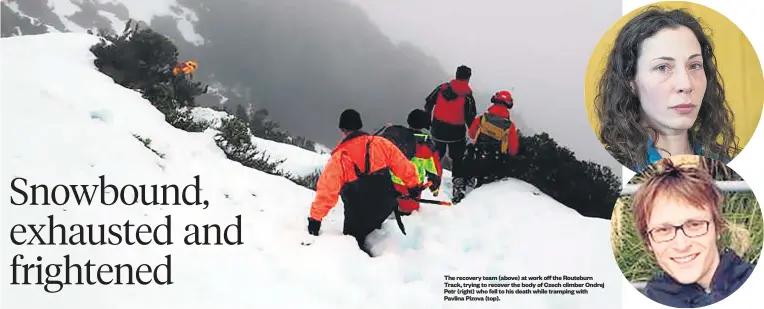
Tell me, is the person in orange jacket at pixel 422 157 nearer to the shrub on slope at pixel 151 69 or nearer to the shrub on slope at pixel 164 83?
the shrub on slope at pixel 164 83

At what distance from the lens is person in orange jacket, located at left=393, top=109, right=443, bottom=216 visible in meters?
3.55

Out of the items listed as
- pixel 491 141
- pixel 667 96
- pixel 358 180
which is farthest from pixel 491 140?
pixel 667 96

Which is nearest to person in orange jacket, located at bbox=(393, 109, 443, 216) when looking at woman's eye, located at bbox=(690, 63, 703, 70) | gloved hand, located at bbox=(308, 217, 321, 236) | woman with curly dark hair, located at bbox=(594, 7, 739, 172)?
gloved hand, located at bbox=(308, 217, 321, 236)

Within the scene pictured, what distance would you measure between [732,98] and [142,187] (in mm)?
3147

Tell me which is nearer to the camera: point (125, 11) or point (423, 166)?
point (125, 11)

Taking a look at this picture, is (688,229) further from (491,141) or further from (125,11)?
(125,11)

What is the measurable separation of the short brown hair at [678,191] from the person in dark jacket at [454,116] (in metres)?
1.36

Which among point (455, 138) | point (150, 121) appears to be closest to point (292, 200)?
point (150, 121)

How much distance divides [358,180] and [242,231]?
2.33ft

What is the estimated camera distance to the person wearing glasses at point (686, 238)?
2.65 meters

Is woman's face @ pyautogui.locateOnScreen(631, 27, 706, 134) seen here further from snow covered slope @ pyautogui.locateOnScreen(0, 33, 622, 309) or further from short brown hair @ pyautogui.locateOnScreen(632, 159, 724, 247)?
snow covered slope @ pyautogui.locateOnScreen(0, 33, 622, 309)

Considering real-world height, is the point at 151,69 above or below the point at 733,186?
above

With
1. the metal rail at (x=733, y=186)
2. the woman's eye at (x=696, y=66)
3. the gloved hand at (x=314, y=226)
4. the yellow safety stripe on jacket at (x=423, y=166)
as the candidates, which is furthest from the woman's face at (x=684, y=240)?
the gloved hand at (x=314, y=226)

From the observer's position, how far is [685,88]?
2.71m
